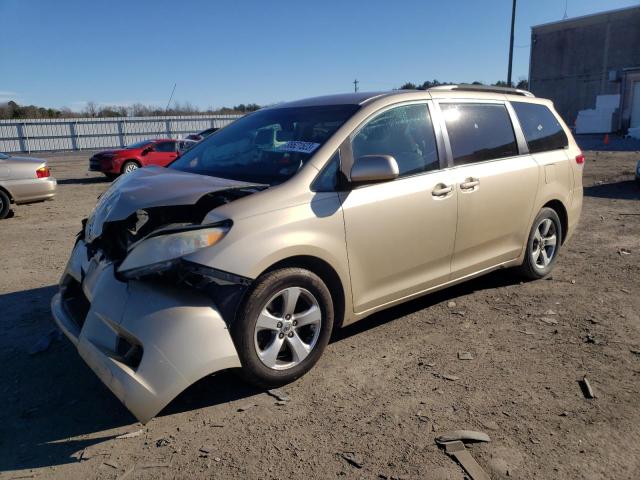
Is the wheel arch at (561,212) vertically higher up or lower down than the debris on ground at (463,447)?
higher up

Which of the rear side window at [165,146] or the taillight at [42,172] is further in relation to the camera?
the rear side window at [165,146]

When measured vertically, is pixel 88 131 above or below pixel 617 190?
above

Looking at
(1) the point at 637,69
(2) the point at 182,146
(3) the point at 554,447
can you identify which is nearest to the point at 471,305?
(3) the point at 554,447

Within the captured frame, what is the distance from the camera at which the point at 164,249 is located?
9.79ft

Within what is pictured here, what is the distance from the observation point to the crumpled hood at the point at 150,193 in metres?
3.29

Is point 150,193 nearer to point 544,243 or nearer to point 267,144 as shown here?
point 267,144

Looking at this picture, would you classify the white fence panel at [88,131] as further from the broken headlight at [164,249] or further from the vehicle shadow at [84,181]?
the broken headlight at [164,249]

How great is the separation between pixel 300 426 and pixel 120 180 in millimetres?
2358

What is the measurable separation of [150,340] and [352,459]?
1243 mm

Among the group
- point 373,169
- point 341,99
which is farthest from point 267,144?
point 373,169

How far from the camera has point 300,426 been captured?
3.01m

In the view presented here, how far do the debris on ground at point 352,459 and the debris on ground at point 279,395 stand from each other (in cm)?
65

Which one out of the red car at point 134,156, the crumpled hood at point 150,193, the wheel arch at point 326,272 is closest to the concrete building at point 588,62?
the red car at point 134,156

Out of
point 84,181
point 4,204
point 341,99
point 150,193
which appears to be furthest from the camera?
point 84,181
